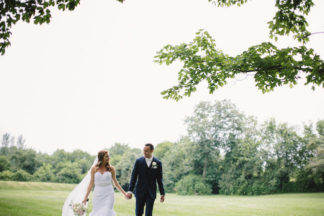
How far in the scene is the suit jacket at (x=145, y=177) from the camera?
6.26m

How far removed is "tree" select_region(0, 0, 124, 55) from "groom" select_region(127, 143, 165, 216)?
422 centimetres

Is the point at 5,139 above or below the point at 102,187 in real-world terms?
above

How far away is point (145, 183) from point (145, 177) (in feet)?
0.52

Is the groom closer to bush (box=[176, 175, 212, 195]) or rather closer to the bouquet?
the bouquet

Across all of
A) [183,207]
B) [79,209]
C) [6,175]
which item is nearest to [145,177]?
[79,209]

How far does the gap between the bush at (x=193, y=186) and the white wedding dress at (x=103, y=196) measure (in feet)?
121

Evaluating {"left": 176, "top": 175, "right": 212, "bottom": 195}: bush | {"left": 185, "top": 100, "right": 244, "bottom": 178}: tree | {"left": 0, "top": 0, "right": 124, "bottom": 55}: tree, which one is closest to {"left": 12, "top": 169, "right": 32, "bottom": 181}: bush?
{"left": 176, "top": 175, "right": 212, "bottom": 195}: bush

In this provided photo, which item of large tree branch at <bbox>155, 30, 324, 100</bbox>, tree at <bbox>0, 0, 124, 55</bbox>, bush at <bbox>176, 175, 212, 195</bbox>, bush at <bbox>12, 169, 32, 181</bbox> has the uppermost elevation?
tree at <bbox>0, 0, 124, 55</bbox>

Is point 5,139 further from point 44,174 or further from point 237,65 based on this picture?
point 237,65

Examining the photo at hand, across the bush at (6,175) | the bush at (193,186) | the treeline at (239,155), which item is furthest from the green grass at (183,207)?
the bush at (6,175)

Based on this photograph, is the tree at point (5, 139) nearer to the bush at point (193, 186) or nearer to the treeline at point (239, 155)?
the treeline at point (239, 155)

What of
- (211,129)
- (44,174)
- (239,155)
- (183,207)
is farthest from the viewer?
(44,174)

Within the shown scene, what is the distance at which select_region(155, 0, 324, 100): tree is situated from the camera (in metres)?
5.93

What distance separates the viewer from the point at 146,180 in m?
6.32
